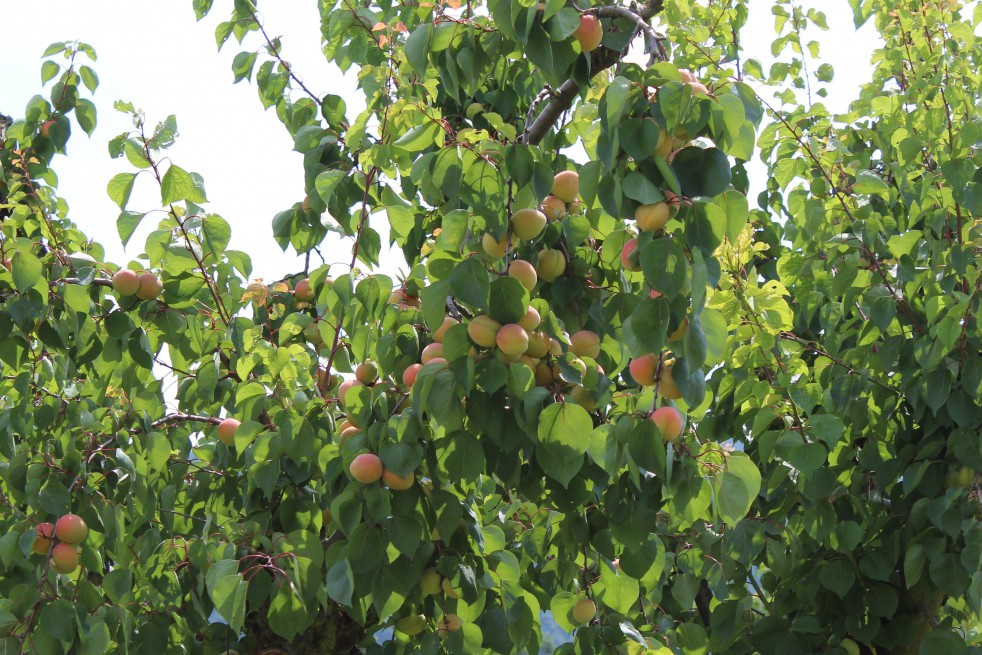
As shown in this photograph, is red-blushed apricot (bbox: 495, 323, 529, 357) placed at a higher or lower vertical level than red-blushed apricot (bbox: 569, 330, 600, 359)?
lower

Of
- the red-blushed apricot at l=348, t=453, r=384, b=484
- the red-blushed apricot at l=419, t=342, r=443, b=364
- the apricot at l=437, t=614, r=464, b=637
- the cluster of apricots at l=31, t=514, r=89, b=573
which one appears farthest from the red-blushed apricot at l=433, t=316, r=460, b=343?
the cluster of apricots at l=31, t=514, r=89, b=573

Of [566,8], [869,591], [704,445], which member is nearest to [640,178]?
[566,8]

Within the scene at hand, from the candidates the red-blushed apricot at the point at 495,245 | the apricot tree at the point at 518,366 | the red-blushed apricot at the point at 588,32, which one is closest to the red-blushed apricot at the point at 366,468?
the apricot tree at the point at 518,366

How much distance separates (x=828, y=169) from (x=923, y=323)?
1.80ft

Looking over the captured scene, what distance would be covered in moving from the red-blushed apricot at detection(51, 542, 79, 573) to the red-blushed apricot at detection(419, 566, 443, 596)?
0.79 metres

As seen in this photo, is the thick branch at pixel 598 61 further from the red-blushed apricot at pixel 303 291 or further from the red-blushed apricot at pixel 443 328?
the red-blushed apricot at pixel 303 291

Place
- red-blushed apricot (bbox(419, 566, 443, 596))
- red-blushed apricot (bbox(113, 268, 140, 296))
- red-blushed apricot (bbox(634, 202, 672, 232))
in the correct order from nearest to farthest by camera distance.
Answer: red-blushed apricot (bbox(634, 202, 672, 232)) < red-blushed apricot (bbox(419, 566, 443, 596)) < red-blushed apricot (bbox(113, 268, 140, 296))

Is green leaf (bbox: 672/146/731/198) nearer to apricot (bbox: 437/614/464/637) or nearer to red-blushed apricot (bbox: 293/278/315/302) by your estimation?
apricot (bbox: 437/614/464/637)

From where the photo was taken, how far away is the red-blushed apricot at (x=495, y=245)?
1702 mm

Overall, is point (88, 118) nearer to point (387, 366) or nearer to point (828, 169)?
point (387, 366)

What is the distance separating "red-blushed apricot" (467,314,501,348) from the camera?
61.7 inches

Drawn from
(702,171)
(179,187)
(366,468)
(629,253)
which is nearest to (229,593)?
(366,468)

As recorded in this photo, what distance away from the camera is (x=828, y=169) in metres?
3.09

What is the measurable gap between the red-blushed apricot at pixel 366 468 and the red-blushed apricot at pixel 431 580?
287 millimetres
